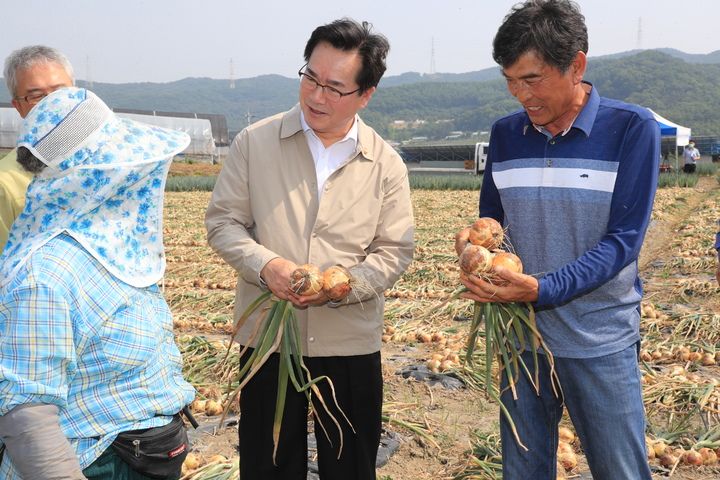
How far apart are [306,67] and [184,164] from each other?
34762 mm

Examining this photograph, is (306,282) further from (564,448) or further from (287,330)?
(564,448)

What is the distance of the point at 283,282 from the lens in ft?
6.53

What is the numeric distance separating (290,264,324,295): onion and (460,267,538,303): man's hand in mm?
466

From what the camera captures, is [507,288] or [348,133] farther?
[348,133]

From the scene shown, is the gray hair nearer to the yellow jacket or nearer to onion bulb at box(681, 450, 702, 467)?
the yellow jacket

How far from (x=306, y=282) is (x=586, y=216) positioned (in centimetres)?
88

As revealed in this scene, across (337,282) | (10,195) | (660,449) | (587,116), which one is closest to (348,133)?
(337,282)

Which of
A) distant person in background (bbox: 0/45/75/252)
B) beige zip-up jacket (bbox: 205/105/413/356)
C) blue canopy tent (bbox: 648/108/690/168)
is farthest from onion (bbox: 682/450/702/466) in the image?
blue canopy tent (bbox: 648/108/690/168)

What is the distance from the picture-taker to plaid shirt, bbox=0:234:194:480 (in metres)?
1.29

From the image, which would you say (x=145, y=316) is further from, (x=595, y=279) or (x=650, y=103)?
(x=650, y=103)

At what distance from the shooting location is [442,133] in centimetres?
13000

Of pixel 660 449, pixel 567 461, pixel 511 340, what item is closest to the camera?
pixel 511 340

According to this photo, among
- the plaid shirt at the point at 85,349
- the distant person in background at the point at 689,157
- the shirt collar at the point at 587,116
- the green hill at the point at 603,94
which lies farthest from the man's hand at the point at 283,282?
the green hill at the point at 603,94

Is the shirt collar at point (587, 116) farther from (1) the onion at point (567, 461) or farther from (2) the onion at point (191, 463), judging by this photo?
(2) the onion at point (191, 463)
